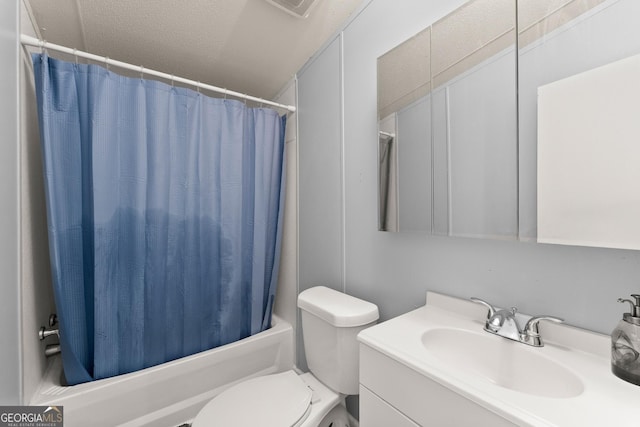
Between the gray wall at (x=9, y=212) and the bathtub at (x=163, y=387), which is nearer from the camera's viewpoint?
the gray wall at (x=9, y=212)

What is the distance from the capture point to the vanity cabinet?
52 cm

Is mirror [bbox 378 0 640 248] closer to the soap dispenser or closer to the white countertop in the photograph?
the soap dispenser

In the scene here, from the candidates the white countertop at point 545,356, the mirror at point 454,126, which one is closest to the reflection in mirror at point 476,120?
the mirror at point 454,126

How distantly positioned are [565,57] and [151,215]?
1.70 meters

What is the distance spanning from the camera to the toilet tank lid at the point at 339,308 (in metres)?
1.02

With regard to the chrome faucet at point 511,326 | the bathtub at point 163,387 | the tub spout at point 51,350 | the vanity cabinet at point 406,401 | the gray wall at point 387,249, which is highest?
the gray wall at point 387,249

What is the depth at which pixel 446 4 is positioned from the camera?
34.8 inches

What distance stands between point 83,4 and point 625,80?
1.90m

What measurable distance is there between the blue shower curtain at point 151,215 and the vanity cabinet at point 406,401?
1.06 m

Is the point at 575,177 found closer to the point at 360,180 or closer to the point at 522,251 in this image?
the point at 522,251

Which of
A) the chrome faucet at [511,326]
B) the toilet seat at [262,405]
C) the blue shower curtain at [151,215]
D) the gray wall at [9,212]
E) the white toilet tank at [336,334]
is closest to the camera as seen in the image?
the chrome faucet at [511,326]

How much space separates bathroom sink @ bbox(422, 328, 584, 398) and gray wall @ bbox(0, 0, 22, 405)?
1303mm

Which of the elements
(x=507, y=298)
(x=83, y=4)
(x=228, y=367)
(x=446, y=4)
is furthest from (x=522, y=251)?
(x=83, y=4)

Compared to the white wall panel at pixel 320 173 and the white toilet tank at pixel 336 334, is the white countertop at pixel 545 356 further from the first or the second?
the white wall panel at pixel 320 173
